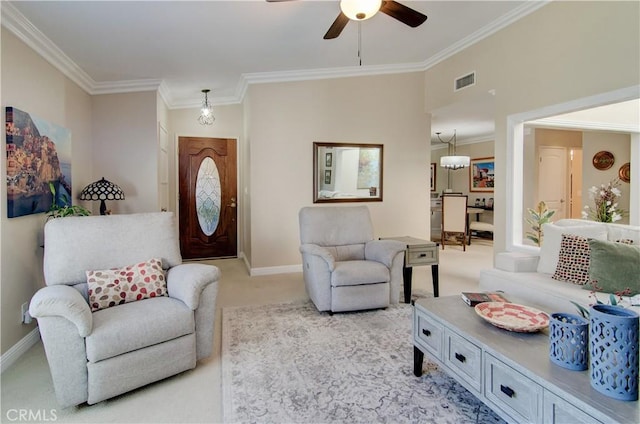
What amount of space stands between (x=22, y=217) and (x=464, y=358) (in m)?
3.15

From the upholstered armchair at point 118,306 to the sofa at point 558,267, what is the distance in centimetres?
214

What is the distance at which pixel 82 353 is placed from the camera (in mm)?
1873

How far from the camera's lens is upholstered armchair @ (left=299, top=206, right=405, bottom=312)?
3.23 m

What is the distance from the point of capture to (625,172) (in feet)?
18.5

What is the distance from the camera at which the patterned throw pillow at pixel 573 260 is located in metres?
2.62

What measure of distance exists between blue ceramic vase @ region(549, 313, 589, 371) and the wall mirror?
3.74 metres

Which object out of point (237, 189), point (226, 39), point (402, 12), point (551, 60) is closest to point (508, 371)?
point (402, 12)

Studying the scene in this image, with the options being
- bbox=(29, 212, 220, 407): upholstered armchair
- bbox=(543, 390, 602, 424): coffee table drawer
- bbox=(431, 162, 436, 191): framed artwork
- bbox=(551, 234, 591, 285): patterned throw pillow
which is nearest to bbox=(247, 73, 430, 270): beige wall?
bbox=(29, 212, 220, 407): upholstered armchair

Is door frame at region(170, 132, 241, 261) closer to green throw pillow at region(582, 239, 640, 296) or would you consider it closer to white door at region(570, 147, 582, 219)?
green throw pillow at region(582, 239, 640, 296)

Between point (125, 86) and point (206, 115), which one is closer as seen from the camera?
point (125, 86)

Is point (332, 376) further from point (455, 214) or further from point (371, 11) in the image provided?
point (455, 214)

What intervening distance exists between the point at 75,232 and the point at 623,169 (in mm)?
7416

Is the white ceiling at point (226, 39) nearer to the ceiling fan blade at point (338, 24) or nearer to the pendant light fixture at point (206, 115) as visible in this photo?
the ceiling fan blade at point (338, 24)

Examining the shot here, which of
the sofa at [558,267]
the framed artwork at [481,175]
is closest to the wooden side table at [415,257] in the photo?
the sofa at [558,267]
